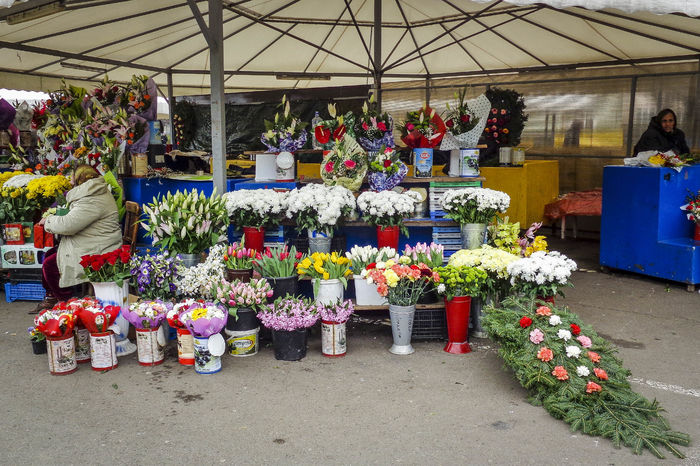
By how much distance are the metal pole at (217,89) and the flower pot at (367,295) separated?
2048 millimetres

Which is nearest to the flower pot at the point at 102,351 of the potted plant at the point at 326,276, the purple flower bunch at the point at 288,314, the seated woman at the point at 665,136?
the purple flower bunch at the point at 288,314

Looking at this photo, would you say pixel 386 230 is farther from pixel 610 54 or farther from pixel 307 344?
pixel 610 54

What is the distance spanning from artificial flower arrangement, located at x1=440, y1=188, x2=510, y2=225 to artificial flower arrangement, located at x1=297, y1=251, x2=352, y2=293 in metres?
1.23

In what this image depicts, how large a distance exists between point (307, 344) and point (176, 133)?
9.21 m

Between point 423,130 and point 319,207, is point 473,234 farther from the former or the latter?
point 319,207

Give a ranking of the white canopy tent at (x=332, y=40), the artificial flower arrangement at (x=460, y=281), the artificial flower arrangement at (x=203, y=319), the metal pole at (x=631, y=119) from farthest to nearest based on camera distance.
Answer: the metal pole at (x=631, y=119) < the white canopy tent at (x=332, y=40) < the artificial flower arrangement at (x=460, y=281) < the artificial flower arrangement at (x=203, y=319)

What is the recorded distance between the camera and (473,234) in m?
5.78

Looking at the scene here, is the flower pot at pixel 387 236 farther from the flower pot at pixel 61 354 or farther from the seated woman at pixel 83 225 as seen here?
the flower pot at pixel 61 354

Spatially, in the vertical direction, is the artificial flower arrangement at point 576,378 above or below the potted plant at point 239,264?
below

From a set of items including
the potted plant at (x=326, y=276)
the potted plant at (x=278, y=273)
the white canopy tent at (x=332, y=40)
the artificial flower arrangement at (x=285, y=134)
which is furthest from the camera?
the white canopy tent at (x=332, y=40)

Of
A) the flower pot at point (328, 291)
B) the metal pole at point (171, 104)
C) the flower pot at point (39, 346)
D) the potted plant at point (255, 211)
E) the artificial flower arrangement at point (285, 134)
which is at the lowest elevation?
the flower pot at point (39, 346)

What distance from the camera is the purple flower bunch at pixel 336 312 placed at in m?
4.79

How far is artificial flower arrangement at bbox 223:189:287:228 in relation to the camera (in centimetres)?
560

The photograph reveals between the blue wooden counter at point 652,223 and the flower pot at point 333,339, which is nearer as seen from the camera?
the flower pot at point 333,339
